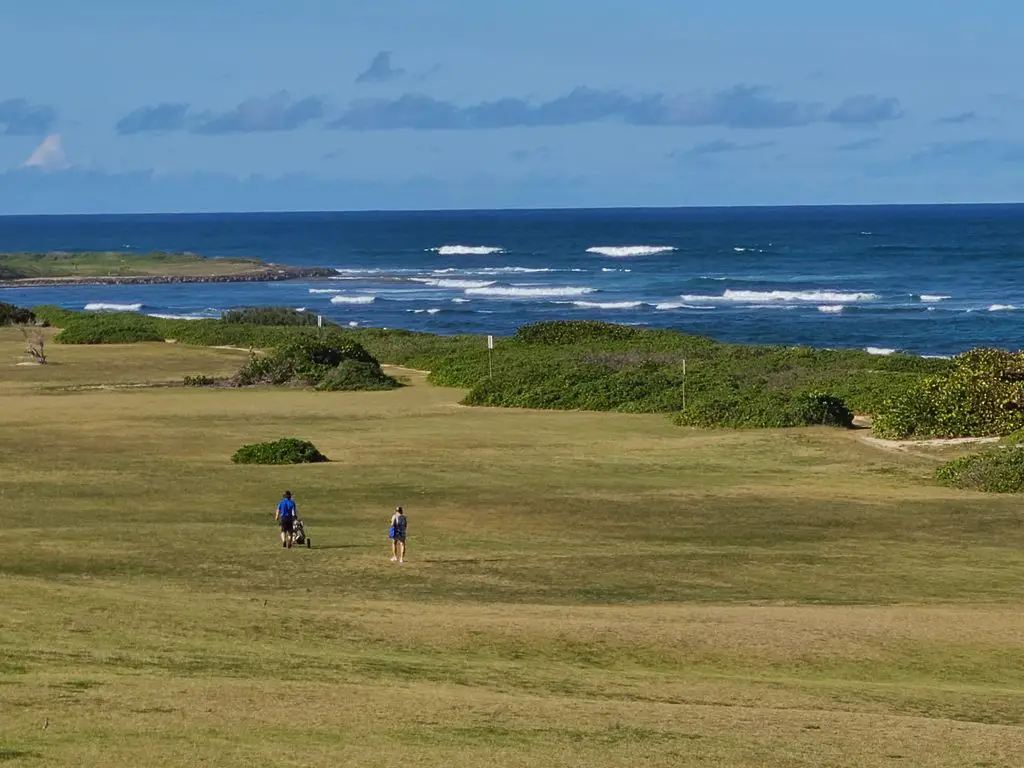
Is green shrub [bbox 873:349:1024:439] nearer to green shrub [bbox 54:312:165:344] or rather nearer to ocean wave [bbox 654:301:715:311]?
green shrub [bbox 54:312:165:344]

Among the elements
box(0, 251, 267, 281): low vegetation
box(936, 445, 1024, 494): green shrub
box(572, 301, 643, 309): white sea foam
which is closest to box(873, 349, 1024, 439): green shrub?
box(936, 445, 1024, 494): green shrub

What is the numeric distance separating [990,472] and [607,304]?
81.7 metres

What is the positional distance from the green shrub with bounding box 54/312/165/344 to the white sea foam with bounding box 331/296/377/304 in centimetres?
3711

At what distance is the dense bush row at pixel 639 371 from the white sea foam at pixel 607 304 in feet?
120

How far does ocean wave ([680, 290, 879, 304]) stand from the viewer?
117 metres

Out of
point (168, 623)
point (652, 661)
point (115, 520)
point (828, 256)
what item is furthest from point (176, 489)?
point (828, 256)

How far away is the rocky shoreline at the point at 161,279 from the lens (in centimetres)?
14362

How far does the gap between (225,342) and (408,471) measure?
42860 millimetres

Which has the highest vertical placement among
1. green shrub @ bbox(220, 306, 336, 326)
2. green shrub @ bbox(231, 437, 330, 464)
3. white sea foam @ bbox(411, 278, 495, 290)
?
white sea foam @ bbox(411, 278, 495, 290)

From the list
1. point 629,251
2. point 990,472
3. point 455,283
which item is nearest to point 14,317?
point 455,283

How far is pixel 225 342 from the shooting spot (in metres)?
78.2

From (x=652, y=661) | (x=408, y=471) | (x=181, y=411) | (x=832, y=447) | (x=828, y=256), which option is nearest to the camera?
(x=652, y=661)

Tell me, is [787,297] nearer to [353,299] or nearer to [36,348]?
[353,299]

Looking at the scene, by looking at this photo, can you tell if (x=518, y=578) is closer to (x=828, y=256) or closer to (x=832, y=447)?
(x=832, y=447)
